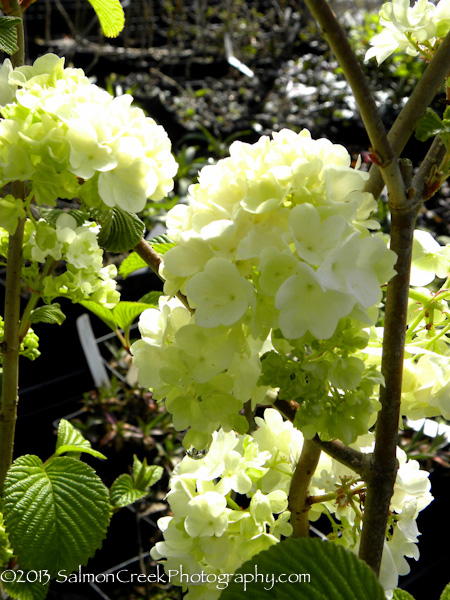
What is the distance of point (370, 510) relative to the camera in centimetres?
52

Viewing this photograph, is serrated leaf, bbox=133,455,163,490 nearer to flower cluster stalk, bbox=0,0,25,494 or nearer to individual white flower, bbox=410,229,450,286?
flower cluster stalk, bbox=0,0,25,494

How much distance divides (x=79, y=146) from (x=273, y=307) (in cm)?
20

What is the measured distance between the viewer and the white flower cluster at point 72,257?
726 millimetres

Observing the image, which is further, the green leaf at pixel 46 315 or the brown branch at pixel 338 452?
the green leaf at pixel 46 315

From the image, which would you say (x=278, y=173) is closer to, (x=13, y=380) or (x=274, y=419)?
(x=274, y=419)

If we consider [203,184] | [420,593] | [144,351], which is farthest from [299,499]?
[420,593]

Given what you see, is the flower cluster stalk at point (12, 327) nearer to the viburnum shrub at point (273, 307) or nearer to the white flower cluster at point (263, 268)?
the viburnum shrub at point (273, 307)

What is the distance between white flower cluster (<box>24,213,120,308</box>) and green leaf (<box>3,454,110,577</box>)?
210 mm

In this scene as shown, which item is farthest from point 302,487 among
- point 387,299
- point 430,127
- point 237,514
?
point 430,127

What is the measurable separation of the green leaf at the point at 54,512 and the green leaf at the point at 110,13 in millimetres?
523

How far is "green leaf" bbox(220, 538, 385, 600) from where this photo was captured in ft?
1.47

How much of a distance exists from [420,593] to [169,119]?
2.57 metres

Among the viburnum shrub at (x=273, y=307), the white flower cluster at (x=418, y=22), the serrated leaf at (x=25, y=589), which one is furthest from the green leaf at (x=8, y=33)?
the serrated leaf at (x=25, y=589)

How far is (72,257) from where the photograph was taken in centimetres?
79
